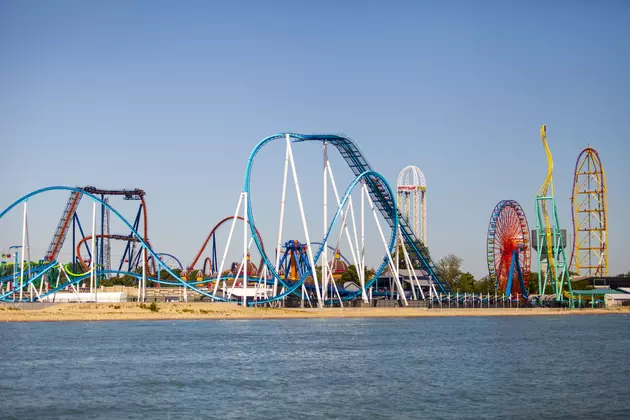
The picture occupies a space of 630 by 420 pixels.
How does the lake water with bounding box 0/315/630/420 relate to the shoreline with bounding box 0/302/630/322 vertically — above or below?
below

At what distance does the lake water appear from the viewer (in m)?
26.2

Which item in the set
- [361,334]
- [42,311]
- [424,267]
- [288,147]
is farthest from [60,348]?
[424,267]

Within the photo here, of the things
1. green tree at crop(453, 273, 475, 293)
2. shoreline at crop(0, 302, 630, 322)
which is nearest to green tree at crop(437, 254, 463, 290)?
green tree at crop(453, 273, 475, 293)

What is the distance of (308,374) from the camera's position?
34031mm

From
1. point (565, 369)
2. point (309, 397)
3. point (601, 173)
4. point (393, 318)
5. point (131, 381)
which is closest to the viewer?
point (309, 397)

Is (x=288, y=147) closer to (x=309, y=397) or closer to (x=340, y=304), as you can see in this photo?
(x=340, y=304)

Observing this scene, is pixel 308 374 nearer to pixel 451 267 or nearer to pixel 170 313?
pixel 170 313

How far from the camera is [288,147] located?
72.8 meters

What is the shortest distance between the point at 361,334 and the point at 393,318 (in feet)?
71.0

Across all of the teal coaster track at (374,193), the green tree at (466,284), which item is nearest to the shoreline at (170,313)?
the teal coaster track at (374,193)

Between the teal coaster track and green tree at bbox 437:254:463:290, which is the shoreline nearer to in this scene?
the teal coaster track

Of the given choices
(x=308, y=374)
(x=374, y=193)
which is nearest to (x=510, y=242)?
(x=374, y=193)

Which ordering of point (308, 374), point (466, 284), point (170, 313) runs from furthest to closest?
point (466, 284) < point (170, 313) < point (308, 374)

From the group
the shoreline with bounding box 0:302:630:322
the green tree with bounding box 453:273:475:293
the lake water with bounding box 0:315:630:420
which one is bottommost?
the lake water with bounding box 0:315:630:420
